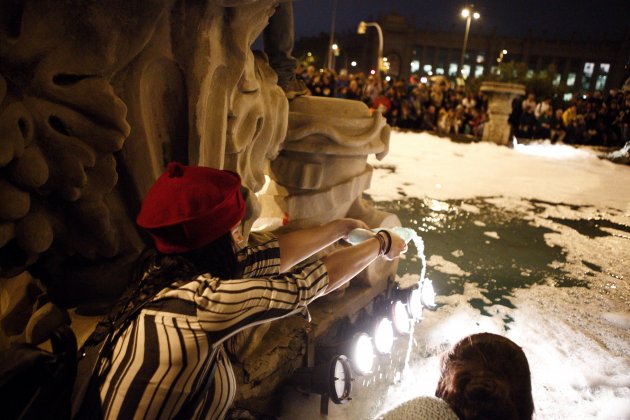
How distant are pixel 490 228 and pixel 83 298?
4.83 meters

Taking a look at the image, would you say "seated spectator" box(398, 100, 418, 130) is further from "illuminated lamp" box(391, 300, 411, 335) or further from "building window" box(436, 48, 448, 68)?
"building window" box(436, 48, 448, 68)

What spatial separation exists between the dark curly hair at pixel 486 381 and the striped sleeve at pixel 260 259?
693 mm

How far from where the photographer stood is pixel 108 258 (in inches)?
70.2

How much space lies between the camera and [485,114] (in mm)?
12898

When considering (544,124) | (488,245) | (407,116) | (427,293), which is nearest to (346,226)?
(427,293)

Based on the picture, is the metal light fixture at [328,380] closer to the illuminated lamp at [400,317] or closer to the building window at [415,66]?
the illuminated lamp at [400,317]

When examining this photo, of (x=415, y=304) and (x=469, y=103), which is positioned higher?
→ (x=469, y=103)

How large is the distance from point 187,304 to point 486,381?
2.84ft

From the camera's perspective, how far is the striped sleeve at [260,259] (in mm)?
1599

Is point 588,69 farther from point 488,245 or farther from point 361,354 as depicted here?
point 361,354

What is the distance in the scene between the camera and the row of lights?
90.0 inches

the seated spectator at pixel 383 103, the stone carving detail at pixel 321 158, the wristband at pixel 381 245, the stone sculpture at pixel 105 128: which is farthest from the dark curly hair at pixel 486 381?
the seated spectator at pixel 383 103

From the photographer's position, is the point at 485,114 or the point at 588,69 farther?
the point at 588,69

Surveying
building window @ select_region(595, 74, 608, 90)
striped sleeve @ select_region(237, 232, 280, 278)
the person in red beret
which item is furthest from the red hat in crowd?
building window @ select_region(595, 74, 608, 90)
